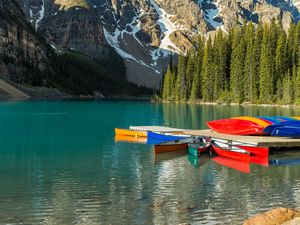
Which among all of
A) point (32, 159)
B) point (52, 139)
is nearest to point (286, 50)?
point (52, 139)

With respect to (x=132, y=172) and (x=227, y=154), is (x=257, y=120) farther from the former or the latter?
(x=132, y=172)

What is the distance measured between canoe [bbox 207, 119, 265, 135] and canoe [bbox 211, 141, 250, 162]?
7.16m

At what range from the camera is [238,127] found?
152 ft

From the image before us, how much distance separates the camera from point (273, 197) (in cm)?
2388

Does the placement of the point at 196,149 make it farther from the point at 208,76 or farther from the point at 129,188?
the point at 208,76

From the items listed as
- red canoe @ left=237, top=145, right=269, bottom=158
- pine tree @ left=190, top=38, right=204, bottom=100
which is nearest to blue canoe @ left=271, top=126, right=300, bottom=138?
red canoe @ left=237, top=145, right=269, bottom=158

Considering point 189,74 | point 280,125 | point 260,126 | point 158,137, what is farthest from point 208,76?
point 280,125

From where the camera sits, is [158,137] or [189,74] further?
[189,74]

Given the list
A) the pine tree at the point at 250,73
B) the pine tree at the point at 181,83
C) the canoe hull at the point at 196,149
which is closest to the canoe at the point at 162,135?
the canoe hull at the point at 196,149

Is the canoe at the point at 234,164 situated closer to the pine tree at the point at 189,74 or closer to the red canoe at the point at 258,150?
the red canoe at the point at 258,150

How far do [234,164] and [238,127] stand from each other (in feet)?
41.7

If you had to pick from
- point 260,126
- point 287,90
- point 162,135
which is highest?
point 287,90

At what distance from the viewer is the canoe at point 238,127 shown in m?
45.2

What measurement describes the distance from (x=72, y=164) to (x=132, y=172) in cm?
514
